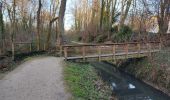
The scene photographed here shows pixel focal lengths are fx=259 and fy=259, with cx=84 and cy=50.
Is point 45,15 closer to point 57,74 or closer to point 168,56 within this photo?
point 168,56

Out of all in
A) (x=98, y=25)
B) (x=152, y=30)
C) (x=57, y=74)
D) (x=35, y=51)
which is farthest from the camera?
(x=98, y=25)

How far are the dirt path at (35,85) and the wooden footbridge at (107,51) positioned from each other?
3.14m

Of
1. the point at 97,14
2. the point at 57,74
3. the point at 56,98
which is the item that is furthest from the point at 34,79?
the point at 97,14

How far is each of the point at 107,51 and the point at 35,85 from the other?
8.98 m

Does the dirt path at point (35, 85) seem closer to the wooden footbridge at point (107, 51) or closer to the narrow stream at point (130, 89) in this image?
the wooden footbridge at point (107, 51)

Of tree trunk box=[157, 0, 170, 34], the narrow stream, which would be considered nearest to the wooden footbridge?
the narrow stream

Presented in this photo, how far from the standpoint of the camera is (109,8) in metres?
37.7

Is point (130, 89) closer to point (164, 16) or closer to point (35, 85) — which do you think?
point (35, 85)

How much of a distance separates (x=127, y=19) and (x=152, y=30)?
25.3 feet

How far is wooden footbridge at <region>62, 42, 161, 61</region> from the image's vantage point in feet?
58.7

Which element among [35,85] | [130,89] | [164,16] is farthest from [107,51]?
[35,85]

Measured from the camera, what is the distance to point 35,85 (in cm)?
1132

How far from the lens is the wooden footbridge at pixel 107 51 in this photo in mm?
17891

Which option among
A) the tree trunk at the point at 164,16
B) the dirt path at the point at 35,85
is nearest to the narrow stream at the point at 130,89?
the dirt path at the point at 35,85
